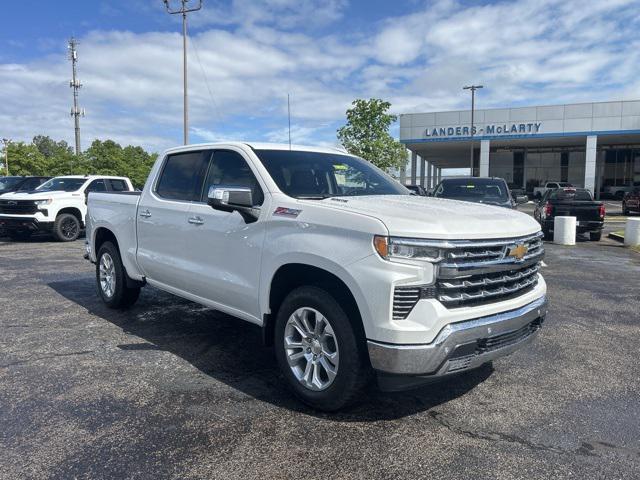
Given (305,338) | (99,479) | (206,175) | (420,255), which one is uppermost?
(206,175)

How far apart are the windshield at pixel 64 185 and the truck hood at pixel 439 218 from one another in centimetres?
1255

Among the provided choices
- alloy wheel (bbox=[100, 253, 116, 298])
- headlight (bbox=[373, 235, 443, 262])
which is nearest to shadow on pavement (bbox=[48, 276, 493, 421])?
alloy wheel (bbox=[100, 253, 116, 298])

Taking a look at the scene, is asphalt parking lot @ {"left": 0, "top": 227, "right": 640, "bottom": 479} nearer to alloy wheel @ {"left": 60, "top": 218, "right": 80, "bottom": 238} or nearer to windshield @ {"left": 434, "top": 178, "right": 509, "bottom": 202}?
windshield @ {"left": 434, "top": 178, "right": 509, "bottom": 202}

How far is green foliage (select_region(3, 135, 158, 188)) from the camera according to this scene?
47438mm

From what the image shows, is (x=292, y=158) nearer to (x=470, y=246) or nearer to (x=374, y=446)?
(x=470, y=246)

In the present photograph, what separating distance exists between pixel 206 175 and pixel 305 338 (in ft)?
6.63

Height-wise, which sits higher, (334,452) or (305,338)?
(305,338)

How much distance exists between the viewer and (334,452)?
10.2 feet

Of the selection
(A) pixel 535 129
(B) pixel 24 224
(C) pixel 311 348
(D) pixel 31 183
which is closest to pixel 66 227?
(B) pixel 24 224

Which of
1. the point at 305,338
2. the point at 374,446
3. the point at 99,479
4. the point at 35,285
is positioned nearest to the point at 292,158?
the point at 305,338

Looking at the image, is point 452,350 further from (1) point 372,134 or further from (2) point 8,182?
(1) point 372,134

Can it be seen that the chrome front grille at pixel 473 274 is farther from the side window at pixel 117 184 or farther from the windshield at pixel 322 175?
the side window at pixel 117 184

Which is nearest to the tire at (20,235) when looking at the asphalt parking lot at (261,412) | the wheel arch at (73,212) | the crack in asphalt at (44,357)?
the wheel arch at (73,212)

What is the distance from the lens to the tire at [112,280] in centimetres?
618
